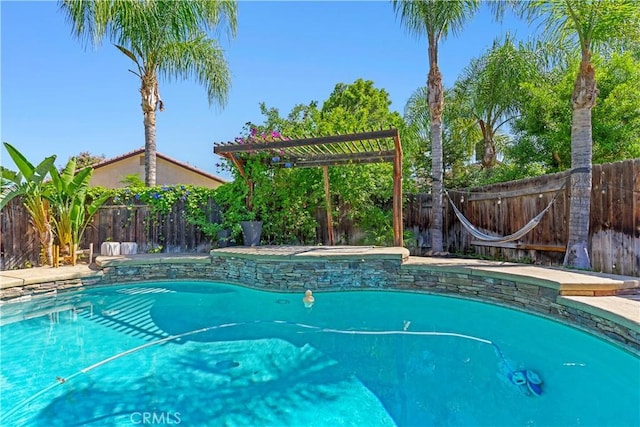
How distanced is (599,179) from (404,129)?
6.70m

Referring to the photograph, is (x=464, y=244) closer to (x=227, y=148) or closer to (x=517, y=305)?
(x=517, y=305)

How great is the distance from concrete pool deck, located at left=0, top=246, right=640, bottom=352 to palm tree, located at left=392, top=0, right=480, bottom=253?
212cm

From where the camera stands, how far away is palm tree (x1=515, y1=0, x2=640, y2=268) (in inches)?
225

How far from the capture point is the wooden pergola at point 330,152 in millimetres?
7141

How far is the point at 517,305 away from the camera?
17.0 ft

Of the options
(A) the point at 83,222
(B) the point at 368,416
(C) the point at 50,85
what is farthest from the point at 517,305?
(C) the point at 50,85

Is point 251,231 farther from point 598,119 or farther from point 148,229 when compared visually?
point 598,119

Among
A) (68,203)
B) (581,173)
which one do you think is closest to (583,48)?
(581,173)

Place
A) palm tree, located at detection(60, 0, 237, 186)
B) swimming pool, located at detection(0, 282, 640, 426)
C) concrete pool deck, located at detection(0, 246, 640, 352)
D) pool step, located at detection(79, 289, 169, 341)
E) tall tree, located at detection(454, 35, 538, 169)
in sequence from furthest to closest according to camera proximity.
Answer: tall tree, located at detection(454, 35, 538, 169) < palm tree, located at detection(60, 0, 237, 186) < pool step, located at detection(79, 289, 169, 341) < concrete pool deck, located at detection(0, 246, 640, 352) < swimming pool, located at detection(0, 282, 640, 426)

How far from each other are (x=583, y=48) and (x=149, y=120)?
11.0 metres

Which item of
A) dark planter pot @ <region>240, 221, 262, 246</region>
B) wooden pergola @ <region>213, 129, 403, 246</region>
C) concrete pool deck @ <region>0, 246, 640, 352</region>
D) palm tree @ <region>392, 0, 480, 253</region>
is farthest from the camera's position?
dark planter pot @ <region>240, 221, 262, 246</region>

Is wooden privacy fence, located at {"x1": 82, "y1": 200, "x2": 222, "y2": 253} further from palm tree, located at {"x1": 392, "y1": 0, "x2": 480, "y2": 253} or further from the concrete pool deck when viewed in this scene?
palm tree, located at {"x1": 392, "y1": 0, "x2": 480, "y2": 253}

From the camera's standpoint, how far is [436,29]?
8406 mm

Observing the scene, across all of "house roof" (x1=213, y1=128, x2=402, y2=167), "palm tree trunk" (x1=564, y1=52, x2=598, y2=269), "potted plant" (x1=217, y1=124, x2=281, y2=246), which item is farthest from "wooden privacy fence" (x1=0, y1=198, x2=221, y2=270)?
"palm tree trunk" (x1=564, y1=52, x2=598, y2=269)
